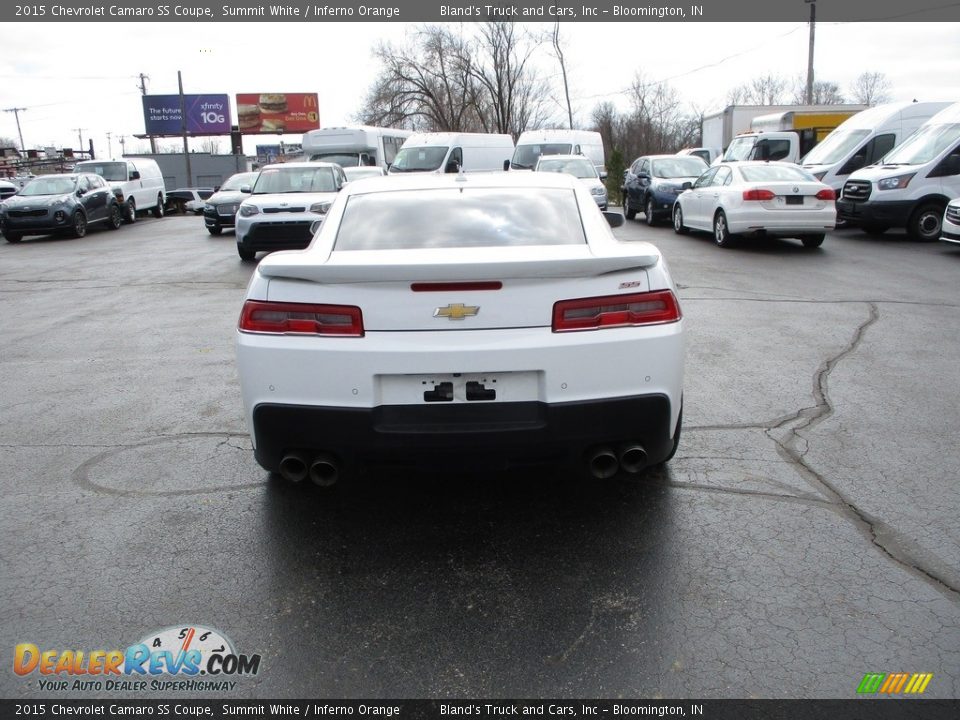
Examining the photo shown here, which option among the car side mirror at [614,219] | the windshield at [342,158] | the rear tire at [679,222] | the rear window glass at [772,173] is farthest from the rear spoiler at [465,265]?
the windshield at [342,158]

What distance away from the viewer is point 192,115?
245 ft

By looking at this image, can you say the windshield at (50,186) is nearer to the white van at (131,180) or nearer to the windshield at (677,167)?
the white van at (131,180)

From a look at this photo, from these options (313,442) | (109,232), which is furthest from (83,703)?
(109,232)

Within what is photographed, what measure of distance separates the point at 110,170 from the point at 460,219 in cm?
2617

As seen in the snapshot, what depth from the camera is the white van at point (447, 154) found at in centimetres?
2477

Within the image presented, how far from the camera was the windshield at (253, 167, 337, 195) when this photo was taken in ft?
50.1

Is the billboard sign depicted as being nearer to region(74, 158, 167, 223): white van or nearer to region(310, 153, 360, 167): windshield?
region(74, 158, 167, 223): white van

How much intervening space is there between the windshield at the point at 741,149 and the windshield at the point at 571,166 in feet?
17.7

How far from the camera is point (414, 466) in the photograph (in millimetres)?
3461

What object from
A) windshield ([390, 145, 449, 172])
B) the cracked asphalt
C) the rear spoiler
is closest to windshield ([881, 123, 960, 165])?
the cracked asphalt

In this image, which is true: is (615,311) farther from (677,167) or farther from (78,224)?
(78,224)

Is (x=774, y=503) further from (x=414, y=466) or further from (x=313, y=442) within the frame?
(x=313, y=442)

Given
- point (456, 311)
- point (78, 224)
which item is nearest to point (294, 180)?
point (78, 224)

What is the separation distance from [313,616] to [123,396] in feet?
12.3
